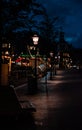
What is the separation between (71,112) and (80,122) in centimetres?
309

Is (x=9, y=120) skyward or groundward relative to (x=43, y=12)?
groundward

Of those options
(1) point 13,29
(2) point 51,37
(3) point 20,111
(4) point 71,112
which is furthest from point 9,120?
(2) point 51,37

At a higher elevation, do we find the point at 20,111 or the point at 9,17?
the point at 9,17

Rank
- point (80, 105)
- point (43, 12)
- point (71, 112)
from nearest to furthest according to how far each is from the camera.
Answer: point (71, 112) < point (80, 105) < point (43, 12)

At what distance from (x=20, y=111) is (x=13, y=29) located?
288 inches

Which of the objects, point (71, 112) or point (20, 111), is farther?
point (71, 112)

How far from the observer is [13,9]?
61.1ft

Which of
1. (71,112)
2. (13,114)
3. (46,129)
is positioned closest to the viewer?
(46,129)

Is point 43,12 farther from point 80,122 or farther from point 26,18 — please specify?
point 80,122

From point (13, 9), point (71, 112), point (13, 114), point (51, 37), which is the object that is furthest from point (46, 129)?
point (51, 37)

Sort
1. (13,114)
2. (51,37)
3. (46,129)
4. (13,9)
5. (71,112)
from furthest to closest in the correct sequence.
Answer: (51,37), (13,9), (71,112), (13,114), (46,129)

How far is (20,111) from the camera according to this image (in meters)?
14.4

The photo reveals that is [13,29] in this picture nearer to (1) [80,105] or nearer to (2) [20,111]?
(1) [80,105]

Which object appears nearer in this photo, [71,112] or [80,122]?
[80,122]
